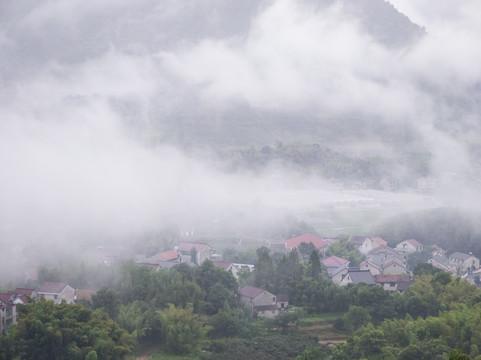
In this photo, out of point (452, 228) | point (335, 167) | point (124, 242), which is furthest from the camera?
point (335, 167)

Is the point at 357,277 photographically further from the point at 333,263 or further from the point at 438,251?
the point at 438,251

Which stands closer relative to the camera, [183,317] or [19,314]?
[19,314]

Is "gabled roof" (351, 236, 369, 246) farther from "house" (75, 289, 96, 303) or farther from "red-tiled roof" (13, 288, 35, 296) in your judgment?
"red-tiled roof" (13, 288, 35, 296)

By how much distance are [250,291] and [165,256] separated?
4.20 metres

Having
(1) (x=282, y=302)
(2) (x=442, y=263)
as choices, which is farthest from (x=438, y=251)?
(1) (x=282, y=302)

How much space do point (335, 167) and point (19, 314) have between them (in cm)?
2154

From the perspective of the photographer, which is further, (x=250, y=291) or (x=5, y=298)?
(x=250, y=291)

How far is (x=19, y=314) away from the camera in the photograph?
9852 mm

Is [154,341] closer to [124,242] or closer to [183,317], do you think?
[183,317]

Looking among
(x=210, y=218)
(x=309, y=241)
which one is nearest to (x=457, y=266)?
(x=309, y=241)

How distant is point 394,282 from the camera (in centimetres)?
1423

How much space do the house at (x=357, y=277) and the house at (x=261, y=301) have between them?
2.21m

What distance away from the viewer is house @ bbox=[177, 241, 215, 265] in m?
17.0

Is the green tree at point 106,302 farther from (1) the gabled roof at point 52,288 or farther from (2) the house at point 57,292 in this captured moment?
(1) the gabled roof at point 52,288
